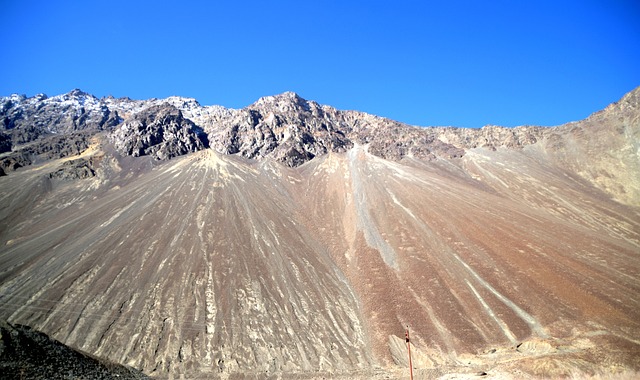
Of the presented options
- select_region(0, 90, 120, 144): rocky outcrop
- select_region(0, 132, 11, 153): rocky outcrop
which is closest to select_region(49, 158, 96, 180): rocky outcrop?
select_region(0, 132, 11, 153): rocky outcrop

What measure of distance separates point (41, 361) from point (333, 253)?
143ft

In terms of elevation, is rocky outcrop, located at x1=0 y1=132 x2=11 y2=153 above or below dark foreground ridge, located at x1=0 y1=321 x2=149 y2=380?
above

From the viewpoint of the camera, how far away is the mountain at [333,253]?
126 ft

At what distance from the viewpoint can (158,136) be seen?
111 metres

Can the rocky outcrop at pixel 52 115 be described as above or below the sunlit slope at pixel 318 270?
above

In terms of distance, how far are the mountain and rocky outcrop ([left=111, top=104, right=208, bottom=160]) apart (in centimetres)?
85

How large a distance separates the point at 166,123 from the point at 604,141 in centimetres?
12758

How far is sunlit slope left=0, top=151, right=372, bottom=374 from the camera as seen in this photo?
38.6 metres

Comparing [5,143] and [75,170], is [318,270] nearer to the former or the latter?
[75,170]

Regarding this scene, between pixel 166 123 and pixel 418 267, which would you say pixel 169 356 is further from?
pixel 166 123

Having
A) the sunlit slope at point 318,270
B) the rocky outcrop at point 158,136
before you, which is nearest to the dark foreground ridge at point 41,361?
the sunlit slope at point 318,270

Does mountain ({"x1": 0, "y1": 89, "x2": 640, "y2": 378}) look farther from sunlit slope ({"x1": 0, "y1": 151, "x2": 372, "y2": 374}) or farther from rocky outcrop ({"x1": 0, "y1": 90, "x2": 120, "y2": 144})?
rocky outcrop ({"x1": 0, "y1": 90, "x2": 120, "y2": 144})

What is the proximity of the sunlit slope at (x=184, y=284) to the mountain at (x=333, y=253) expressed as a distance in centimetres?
26

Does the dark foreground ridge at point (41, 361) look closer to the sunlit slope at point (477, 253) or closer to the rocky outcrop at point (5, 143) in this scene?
the sunlit slope at point (477, 253)
